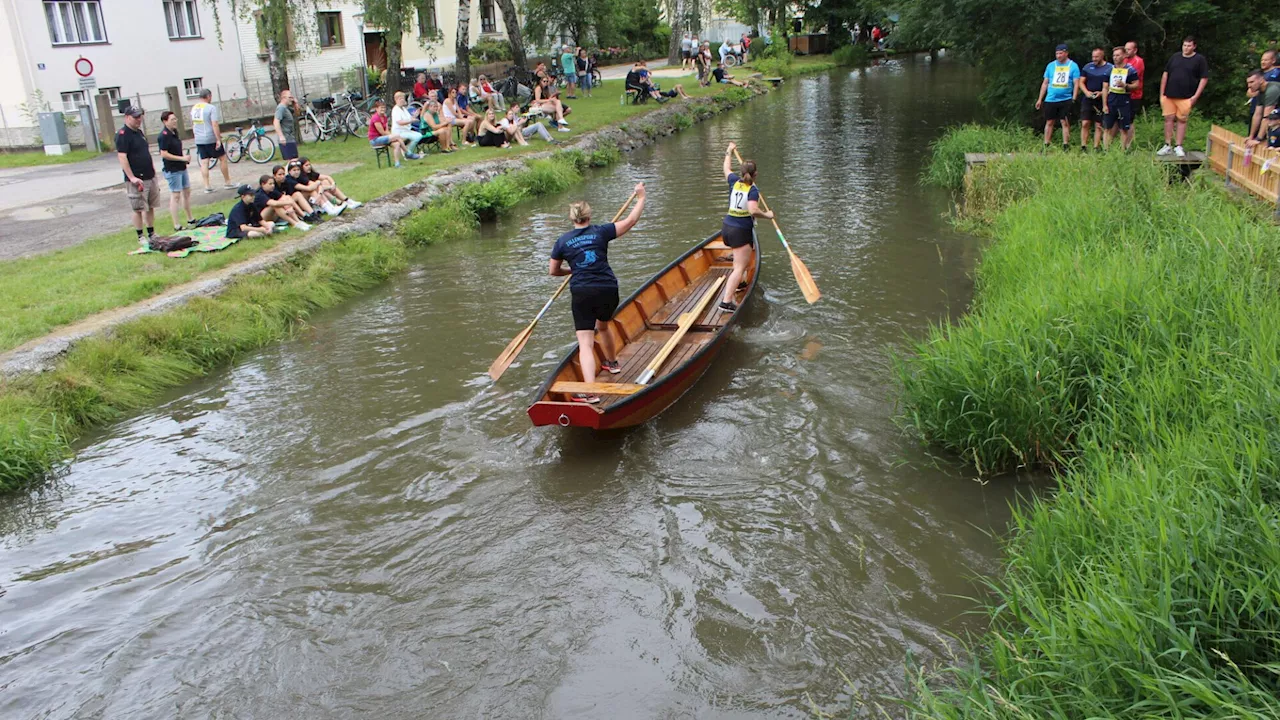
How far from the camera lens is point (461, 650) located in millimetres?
5184

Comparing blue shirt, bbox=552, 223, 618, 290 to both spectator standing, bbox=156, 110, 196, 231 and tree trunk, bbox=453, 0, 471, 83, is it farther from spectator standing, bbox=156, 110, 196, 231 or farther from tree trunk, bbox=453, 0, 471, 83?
tree trunk, bbox=453, 0, 471, 83

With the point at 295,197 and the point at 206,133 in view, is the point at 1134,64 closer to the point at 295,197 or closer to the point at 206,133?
the point at 295,197

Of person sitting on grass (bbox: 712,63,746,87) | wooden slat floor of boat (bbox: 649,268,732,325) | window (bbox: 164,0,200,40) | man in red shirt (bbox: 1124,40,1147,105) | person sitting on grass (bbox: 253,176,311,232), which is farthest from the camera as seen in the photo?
person sitting on grass (bbox: 712,63,746,87)

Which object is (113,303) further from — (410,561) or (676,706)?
(676,706)

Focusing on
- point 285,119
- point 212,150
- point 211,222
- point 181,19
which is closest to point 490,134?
point 285,119

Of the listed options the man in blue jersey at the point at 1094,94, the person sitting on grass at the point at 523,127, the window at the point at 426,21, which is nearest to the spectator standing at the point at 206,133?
the person sitting on grass at the point at 523,127

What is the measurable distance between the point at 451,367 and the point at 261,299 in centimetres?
293

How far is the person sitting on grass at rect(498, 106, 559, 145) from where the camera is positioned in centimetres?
1999

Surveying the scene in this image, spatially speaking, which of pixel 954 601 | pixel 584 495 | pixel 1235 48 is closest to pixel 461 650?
pixel 584 495

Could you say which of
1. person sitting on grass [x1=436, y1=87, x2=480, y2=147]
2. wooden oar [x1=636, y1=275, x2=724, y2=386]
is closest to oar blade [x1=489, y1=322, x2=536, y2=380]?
wooden oar [x1=636, y1=275, x2=724, y2=386]

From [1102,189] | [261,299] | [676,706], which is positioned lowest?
[676,706]

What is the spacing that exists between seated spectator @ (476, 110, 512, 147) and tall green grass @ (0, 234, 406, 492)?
7607 millimetres

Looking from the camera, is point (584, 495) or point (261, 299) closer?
point (584, 495)

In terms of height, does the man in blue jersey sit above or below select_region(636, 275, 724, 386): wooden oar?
above
